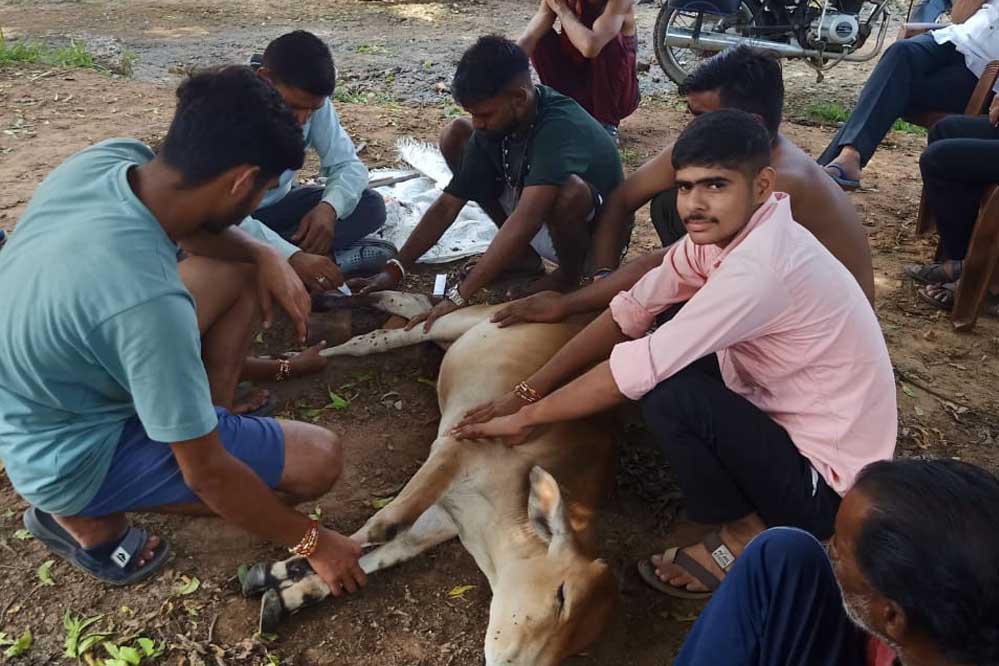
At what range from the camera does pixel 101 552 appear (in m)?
3.11

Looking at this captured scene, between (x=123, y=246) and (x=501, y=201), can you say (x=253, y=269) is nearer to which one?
(x=123, y=246)

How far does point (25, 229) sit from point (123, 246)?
0.44 m

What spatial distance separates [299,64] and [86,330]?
2162mm

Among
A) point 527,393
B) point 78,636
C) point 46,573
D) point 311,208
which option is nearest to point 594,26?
point 311,208

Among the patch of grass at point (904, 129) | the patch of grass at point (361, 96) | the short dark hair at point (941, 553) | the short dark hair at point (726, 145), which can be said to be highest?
the short dark hair at point (726, 145)

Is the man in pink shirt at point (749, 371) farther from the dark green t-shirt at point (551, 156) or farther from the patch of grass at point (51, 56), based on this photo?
the patch of grass at point (51, 56)

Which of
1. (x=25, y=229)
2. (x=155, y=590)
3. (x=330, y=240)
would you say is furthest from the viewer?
(x=330, y=240)

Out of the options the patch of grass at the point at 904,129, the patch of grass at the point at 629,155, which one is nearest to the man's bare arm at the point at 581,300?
the patch of grass at the point at 629,155

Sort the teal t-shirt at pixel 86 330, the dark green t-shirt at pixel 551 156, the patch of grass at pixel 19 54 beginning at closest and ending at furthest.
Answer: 1. the teal t-shirt at pixel 86 330
2. the dark green t-shirt at pixel 551 156
3. the patch of grass at pixel 19 54

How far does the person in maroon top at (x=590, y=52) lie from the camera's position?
244 inches

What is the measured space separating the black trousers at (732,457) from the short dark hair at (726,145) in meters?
0.79

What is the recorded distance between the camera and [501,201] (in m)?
5.30

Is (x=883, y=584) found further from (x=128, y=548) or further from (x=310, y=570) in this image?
(x=128, y=548)

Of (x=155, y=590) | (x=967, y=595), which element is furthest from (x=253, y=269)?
(x=967, y=595)
